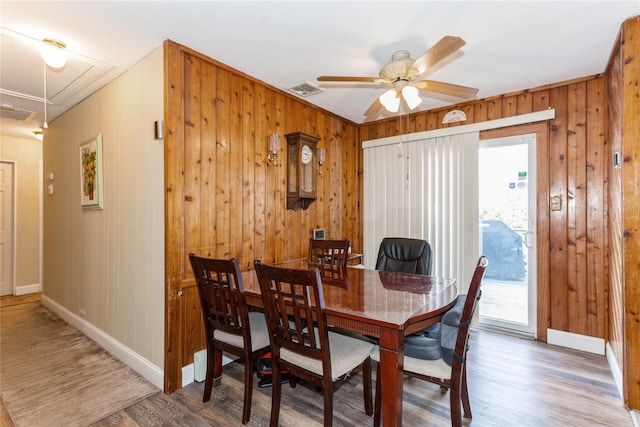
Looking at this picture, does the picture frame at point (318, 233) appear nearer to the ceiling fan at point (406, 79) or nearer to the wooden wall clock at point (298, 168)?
the wooden wall clock at point (298, 168)

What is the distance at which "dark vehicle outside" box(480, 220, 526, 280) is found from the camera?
348 cm

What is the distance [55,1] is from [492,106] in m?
3.87

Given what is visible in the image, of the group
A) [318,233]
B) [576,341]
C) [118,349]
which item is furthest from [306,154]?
[576,341]

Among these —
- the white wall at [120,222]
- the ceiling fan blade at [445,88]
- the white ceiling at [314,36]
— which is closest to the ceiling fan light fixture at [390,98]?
the ceiling fan blade at [445,88]

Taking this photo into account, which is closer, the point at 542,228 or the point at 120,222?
the point at 120,222

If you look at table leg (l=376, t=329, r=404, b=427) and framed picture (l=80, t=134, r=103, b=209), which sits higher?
framed picture (l=80, t=134, r=103, b=209)

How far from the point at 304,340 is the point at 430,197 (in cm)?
276

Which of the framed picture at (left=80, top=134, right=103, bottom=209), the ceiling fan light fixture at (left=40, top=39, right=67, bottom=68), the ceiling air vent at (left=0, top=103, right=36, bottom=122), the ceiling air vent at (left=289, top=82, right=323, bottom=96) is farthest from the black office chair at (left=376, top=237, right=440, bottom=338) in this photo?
the ceiling air vent at (left=0, top=103, right=36, bottom=122)

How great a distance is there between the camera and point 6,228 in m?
5.00

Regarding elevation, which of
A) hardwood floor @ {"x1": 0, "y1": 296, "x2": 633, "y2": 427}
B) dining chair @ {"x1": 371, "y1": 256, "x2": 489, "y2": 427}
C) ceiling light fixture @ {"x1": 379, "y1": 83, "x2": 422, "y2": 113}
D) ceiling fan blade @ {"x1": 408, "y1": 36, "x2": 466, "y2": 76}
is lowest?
hardwood floor @ {"x1": 0, "y1": 296, "x2": 633, "y2": 427}

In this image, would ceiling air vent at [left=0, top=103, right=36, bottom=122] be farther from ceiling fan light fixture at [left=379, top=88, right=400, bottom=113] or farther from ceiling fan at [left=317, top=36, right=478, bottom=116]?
ceiling fan light fixture at [left=379, top=88, right=400, bottom=113]

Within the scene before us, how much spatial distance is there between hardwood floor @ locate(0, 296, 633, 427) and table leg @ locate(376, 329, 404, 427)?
0.55 metres

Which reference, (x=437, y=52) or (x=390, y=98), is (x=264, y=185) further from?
(x=437, y=52)

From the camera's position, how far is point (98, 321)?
3.14m
